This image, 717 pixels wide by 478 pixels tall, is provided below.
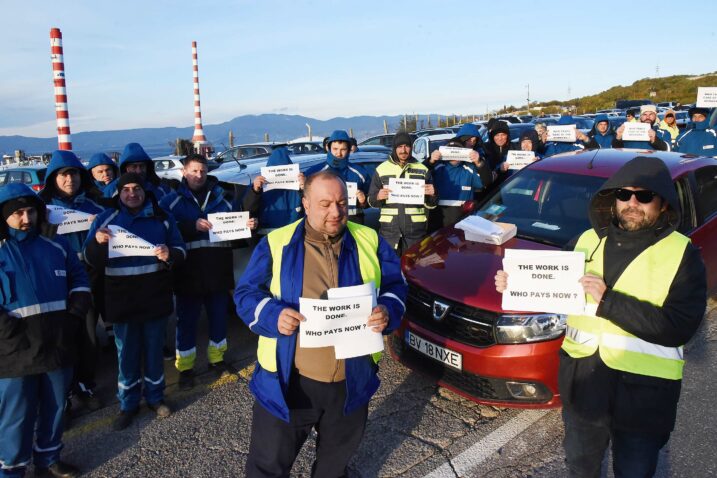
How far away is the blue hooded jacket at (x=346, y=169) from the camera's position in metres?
5.09

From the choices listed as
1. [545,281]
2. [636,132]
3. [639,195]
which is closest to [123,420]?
[545,281]

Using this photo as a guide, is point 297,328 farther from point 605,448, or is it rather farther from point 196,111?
point 196,111

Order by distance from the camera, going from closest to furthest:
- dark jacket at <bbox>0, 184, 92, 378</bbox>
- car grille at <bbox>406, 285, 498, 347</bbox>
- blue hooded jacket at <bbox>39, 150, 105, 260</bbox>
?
dark jacket at <bbox>0, 184, 92, 378</bbox> < car grille at <bbox>406, 285, 498, 347</bbox> < blue hooded jacket at <bbox>39, 150, 105, 260</bbox>

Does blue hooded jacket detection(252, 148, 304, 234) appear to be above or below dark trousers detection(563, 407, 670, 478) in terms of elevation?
above

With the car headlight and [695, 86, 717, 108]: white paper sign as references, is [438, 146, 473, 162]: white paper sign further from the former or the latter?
[695, 86, 717, 108]: white paper sign

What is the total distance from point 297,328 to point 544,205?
2.96m

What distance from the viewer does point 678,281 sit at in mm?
1916

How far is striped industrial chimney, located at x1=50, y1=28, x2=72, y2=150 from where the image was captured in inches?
304

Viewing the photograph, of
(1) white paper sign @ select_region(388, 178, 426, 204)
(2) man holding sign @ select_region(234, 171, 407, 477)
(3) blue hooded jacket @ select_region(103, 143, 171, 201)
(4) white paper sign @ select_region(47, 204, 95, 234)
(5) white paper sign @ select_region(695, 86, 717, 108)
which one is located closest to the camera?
(2) man holding sign @ select_region(234, 171, 407, 477)

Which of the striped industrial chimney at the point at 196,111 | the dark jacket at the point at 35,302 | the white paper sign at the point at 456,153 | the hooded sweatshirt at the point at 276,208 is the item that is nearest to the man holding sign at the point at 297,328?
the dark jacket at the point at 35,302

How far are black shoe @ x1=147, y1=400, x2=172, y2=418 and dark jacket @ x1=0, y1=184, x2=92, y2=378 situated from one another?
878 millimetres

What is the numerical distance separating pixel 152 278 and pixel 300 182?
5.47 ft

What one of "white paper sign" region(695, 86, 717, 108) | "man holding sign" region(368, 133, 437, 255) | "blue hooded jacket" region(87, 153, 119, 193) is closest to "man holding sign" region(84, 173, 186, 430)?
"blue hooded jacket" region(87, 153, 119, 193)

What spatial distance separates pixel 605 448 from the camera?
7.20 ft
